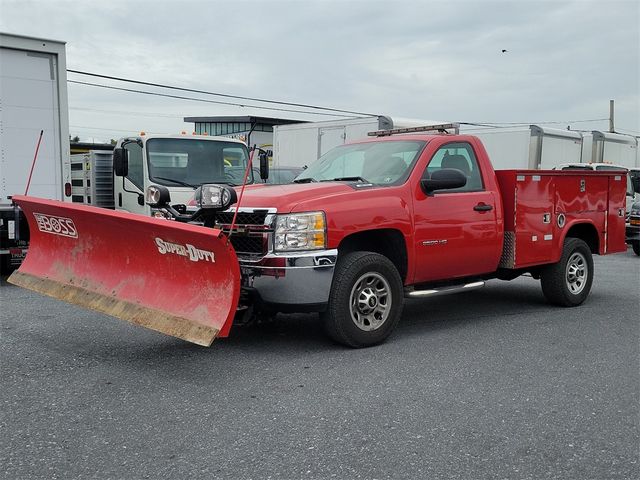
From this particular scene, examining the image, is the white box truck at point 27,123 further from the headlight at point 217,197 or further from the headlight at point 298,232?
the headlight at point 298,232

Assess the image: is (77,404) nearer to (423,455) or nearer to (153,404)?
(153,404)

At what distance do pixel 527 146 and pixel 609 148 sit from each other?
5470 millimetres

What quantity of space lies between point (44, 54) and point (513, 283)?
7.72m

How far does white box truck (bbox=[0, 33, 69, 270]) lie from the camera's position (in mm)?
9203

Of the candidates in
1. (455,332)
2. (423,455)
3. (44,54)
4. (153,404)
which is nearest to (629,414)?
(423,455)

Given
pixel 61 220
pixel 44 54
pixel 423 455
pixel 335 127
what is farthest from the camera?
pixel 335 127

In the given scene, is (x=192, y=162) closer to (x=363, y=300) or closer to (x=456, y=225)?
(x=456, y=225)

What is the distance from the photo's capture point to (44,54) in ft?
31.9

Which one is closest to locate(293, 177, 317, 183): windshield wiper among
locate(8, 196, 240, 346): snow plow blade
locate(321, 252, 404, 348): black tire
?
locate(321, 252, 404, 348): black tire

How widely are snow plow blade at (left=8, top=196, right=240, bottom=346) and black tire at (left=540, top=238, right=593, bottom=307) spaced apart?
452 centimetres

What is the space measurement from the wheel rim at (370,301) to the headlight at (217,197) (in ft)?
4.15

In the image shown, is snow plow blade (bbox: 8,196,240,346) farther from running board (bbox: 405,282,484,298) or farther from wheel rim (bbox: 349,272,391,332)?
running board (bbox: 405,282,484,298)

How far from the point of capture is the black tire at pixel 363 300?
557cm

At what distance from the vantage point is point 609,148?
22.2m
